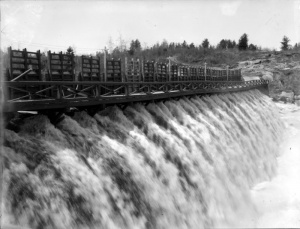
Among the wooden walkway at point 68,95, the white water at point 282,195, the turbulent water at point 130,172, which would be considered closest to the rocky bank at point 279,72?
the white water at point 282,195

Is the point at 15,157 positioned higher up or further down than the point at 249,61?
further down

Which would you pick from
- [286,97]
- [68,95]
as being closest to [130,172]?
[68,95]

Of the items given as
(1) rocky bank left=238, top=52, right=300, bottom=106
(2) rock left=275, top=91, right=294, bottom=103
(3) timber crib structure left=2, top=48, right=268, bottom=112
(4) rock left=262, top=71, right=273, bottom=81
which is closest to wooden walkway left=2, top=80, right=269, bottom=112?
(3) timber crib structure left=2, top=48, right=268, bottom=112

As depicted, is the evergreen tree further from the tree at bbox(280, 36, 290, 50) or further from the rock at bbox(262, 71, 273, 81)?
the rock at bbox(262, 71, 273, 81)

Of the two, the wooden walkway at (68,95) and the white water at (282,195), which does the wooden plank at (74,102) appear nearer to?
the wooden walkway at (68,95)

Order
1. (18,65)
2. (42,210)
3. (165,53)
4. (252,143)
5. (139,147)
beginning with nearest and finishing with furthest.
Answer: (42,210) < (18,65) < (139,147) < (252,143) < (165,53)

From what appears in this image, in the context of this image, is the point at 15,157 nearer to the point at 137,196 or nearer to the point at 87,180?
the point at 87,180

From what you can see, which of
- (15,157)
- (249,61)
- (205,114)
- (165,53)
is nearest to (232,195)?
(205,114)
